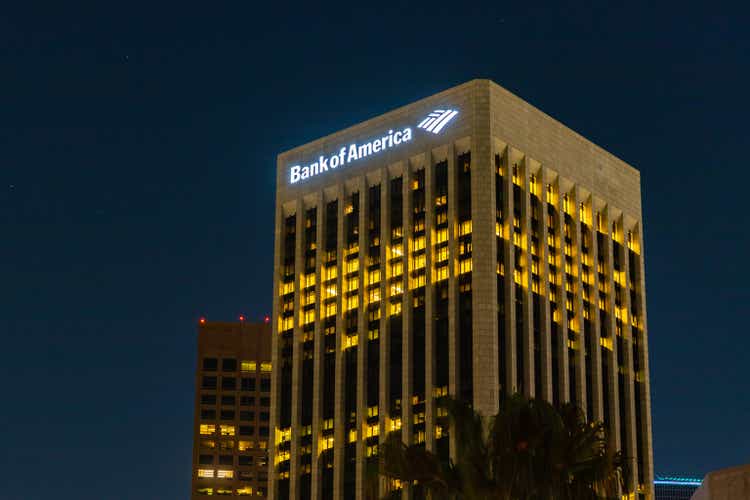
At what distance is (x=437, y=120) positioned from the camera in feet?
645

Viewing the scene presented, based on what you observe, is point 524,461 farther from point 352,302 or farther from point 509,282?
point 352,302

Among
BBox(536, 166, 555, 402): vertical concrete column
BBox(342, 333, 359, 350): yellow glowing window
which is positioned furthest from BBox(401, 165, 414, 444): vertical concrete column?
BBox(536, 166, 555, 402): vertical concrete column

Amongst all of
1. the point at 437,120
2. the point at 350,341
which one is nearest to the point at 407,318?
the point at 350,341

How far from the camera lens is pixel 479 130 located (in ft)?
627

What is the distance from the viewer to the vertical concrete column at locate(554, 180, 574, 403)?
191 m

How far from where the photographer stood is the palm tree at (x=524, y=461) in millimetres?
69875

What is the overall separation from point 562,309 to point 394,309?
74.0 feet

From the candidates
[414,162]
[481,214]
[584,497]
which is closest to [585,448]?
[584,497]

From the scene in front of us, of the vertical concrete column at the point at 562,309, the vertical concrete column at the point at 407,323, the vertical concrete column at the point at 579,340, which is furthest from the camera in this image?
the vertical concrete column at the point at 579,340

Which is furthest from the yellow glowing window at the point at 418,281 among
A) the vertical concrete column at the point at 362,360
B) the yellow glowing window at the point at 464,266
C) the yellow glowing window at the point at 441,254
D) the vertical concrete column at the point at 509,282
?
the vertical concrete column at the point at 509,282

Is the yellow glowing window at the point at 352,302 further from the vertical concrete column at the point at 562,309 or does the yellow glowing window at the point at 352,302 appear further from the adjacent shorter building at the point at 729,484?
the adjacent shorter building at the point at 729,484

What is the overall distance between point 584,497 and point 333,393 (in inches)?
5037

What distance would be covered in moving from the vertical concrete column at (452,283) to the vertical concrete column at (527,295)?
8743 millimetres

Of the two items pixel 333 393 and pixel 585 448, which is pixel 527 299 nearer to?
pixel 333 393
